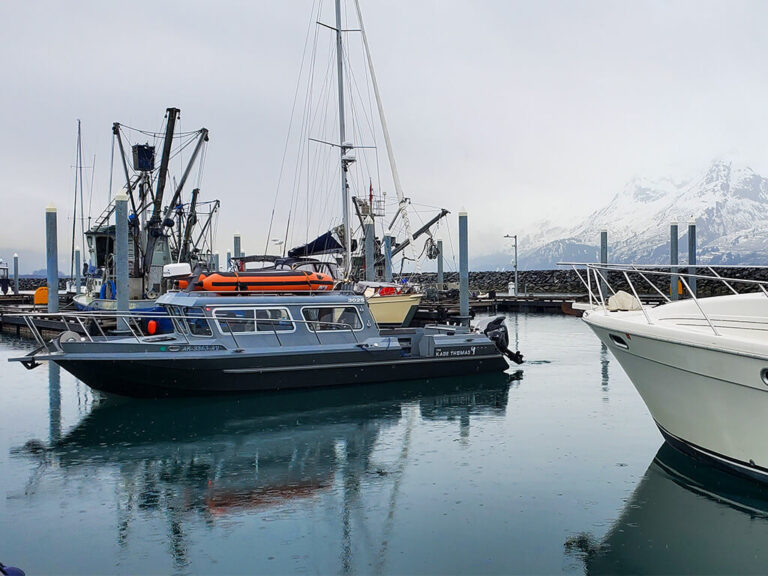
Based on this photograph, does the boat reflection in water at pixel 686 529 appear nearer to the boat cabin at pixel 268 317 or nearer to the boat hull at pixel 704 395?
the boat hull at pixel 704 395

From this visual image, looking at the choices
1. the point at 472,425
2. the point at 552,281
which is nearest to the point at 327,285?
the point at 472,425

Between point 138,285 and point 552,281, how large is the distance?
43529mm

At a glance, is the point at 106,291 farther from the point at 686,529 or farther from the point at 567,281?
the point at 567,281

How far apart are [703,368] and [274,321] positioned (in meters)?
9.08

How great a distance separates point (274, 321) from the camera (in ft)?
48.9

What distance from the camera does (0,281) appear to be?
57.3 meters

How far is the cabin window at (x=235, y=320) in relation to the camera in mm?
14516

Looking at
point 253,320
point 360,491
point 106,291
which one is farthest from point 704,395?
point 106,291

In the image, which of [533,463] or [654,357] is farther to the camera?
[533,463]

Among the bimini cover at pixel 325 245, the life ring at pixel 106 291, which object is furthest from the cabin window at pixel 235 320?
the bimini cover at pixel 325 245

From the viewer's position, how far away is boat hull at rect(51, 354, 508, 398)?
1353 centimetres

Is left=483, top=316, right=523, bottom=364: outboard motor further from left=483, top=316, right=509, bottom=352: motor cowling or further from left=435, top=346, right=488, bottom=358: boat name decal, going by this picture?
left=435, top=346, right=488, bottom=358: boat name decal

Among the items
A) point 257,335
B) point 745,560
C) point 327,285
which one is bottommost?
point 745,560

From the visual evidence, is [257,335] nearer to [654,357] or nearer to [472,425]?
[472,425]
